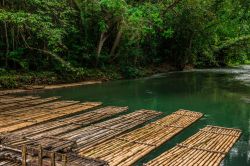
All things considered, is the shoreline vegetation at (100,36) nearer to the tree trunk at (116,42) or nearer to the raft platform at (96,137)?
the tree trunk at (116,42)

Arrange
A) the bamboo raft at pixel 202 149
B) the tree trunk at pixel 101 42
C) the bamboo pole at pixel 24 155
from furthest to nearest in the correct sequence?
the tree trunk at pixel 101 42 < the bamboo raft at pixel 202 149 < the bamboo pole at pixel 24 155

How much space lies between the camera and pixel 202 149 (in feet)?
24.7

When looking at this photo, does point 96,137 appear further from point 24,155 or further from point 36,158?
point 24,155

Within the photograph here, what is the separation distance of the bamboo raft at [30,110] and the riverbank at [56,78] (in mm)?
2879

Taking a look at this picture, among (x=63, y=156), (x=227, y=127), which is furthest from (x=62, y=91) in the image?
(x=63, y=156)

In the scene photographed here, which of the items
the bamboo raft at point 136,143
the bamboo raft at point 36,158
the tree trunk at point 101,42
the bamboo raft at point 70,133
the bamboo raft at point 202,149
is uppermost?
the tree trunk at point 101,42

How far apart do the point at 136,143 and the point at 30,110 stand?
15.8 feet

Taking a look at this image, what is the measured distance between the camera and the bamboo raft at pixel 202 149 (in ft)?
22.1

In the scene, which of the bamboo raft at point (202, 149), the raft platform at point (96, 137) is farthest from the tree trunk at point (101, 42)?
the bamboo raft at point (202, 149)

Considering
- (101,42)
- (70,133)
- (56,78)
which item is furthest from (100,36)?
(70,133)

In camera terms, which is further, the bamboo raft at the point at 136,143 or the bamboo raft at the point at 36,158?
the bamboo raft at the point at 136,143

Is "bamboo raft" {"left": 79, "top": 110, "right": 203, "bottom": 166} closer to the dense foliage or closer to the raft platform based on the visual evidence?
the raft platform

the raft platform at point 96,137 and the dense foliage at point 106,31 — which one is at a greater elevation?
the dense foliage at point 106,31

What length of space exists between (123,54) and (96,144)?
17.2m
